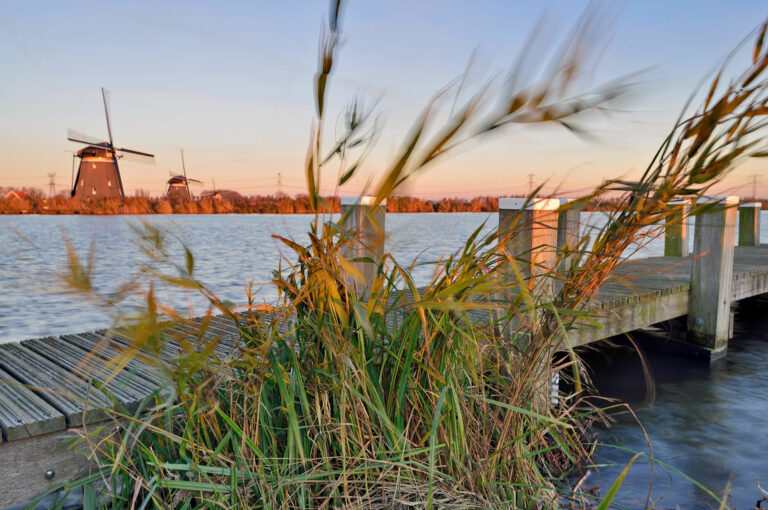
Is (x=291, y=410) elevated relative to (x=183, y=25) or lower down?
lower down

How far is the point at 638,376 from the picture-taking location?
538 cm

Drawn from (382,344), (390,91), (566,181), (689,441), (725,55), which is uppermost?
(725,55)

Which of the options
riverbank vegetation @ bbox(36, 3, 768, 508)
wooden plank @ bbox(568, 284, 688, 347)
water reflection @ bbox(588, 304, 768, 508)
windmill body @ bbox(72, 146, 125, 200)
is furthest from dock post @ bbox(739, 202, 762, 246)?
windmill body @ bbox(72, 146, 125, 200)

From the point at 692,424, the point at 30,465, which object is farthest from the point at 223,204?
the point at 692,424

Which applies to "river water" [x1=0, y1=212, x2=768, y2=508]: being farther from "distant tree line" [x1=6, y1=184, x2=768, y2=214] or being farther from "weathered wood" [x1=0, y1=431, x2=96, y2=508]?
"weathered wood" [x1=0, y1=431, x2=96, y2=508]

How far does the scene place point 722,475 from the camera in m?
3.51

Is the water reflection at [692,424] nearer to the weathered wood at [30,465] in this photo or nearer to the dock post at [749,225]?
the weathered wood at [30,465]

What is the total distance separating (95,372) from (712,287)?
5.54 meters

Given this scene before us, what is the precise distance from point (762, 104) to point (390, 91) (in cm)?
89

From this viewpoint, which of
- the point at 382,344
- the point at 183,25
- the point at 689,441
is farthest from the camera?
the point at 689,441

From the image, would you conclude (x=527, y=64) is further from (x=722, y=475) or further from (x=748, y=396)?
(x=748, y=396)

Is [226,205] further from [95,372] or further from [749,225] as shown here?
[749,225]

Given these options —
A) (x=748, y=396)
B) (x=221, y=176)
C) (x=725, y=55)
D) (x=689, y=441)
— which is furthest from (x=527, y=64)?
(x=748, y=396)

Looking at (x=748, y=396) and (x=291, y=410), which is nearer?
(x=291, y=410)
